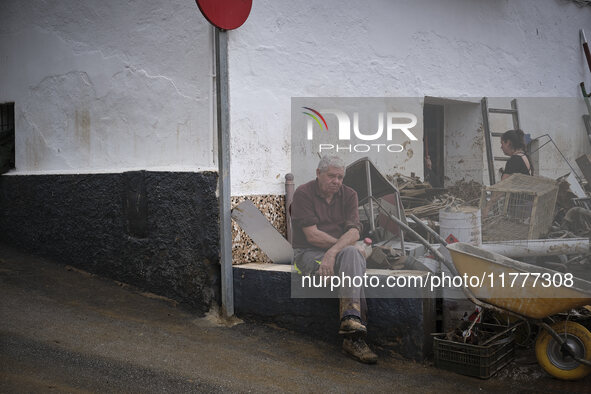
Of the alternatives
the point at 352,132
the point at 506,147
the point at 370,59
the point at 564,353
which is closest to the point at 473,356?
the point at 564,353

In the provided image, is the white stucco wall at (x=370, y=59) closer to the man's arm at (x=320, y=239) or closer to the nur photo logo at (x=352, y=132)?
the nur photo logo at (x=352, y=132)

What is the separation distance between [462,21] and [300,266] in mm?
3835

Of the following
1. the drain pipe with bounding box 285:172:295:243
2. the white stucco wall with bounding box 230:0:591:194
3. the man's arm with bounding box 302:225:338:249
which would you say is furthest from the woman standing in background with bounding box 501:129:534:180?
the drain pipe with bounding box 285:172:295:243

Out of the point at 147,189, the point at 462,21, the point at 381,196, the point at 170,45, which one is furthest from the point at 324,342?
the point at 462,21

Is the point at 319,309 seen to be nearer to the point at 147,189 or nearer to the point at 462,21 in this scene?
the point at 147,189

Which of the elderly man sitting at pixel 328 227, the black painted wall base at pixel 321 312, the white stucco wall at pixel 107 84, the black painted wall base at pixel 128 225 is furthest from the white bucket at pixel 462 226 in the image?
the white stucco wall at pixel 107 84

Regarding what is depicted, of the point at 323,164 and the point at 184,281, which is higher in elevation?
the point at 323,164

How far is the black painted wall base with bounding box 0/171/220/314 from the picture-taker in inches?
208

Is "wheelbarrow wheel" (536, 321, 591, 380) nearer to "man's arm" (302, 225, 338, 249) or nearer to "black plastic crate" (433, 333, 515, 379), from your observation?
"black plastic crate" (433, 333, 515, 379)

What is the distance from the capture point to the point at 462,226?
199 inches

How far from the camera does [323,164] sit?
4.90 metres

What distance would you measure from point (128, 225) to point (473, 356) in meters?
3.84

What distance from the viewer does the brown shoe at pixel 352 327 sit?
4.30 m

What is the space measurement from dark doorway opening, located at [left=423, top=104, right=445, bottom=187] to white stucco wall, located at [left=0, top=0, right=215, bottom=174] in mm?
2792
